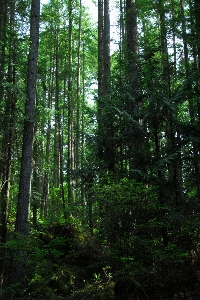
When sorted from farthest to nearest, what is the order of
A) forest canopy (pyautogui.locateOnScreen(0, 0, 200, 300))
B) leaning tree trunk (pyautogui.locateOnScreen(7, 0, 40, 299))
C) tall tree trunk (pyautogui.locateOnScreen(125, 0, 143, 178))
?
1. leaning tree trunk (pyautogui.locateOnScreen(7, 0, 40, 299))
2. tall tree trunk (pyautogui.locateOnScreen(125, 0, 143, 178))
3. forest canopy (pyautogui.locateOnScreen(0, 0, 200, 300))

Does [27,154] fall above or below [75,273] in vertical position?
above

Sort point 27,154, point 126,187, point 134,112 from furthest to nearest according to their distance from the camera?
point 27,154 < point 134,112 < point 126,187

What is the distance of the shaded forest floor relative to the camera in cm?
644

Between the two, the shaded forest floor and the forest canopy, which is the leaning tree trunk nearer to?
the forest canopy

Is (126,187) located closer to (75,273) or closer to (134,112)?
(134,112)

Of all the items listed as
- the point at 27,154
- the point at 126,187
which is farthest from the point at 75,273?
the point at 126,187

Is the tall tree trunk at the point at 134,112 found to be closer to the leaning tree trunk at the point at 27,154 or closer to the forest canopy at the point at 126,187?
the forest canopy at the point at 126,187

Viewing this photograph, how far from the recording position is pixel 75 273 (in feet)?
30.9

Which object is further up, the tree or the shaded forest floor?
the tree

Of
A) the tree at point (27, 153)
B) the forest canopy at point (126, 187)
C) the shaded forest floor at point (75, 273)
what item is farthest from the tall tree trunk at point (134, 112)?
the tree at point (27, 153)

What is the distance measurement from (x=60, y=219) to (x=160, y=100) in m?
6.27

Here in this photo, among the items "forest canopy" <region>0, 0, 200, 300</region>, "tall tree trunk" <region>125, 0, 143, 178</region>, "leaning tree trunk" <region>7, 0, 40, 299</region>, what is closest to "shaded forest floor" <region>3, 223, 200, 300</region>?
"forest canopy" <region>0, 0, 200, 300</region>

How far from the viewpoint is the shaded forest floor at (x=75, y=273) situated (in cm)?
644

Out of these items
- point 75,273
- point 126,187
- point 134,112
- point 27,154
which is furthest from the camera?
point 27,154
